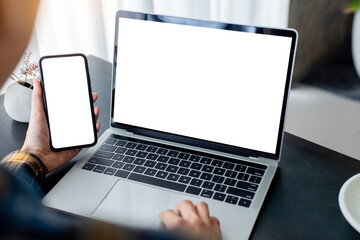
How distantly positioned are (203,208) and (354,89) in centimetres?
218

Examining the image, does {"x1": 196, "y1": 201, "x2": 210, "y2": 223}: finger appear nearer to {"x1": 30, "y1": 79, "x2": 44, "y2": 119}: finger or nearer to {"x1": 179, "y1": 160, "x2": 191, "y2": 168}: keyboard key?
{"x1": 179, "y1": 160, "x2": 191, "y2": 168}: keyboard key

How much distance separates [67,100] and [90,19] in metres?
0.88

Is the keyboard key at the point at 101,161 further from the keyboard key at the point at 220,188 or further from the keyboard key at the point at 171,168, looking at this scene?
the keyboard key at the point at 220,188

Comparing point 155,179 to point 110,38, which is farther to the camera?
point 110,38

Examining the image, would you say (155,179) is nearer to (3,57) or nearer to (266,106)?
(266,106)

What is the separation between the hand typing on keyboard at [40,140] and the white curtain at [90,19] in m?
0.48

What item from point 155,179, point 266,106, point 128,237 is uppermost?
point 128,237

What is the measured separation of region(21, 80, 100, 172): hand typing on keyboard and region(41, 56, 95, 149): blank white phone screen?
0.05 feet

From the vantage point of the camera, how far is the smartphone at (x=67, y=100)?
810 mm

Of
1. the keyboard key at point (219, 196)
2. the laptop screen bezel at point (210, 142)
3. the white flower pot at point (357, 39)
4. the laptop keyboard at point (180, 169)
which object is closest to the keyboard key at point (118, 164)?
the laptop keyboard at point (180, 169)

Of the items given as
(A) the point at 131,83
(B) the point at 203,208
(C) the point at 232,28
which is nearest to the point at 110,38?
(A) the point at 131,83

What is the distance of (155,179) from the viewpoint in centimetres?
78

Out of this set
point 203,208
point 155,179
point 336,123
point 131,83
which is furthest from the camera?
point 336,123

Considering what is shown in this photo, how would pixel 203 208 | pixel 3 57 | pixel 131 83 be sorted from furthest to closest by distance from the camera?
pixel 131 83 → pixel 203 208 → pixel 3 57
